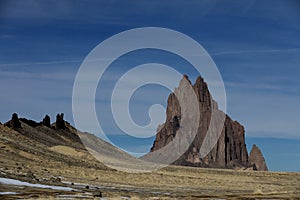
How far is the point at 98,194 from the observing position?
3838 centimetres

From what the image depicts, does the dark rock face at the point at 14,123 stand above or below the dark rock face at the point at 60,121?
below

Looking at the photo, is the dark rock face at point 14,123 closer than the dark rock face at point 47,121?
Yes

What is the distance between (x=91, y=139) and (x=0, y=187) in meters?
139

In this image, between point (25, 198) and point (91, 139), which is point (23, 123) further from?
point (25, 198)

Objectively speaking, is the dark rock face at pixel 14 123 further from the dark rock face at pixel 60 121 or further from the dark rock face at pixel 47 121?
the dark rock face at pixel 60 121

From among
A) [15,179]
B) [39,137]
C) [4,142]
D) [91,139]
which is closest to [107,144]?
[91,139]

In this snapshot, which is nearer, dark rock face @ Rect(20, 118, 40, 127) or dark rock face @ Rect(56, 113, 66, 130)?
dark rock face @ Rect(20, 118, 40, 127)

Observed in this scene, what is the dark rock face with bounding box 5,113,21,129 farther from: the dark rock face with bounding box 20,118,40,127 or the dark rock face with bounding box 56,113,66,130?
the dark rock face with bounding box 56,113,66,130

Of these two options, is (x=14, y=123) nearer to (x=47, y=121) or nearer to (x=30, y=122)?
(x=30, y=122)

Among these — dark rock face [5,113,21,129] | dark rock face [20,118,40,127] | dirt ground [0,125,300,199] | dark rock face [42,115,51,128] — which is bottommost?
dirt ground [0,125,300,199]

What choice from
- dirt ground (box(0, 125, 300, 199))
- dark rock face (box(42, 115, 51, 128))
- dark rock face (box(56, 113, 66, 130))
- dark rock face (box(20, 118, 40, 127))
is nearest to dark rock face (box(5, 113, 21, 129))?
dark rock face (box(20, 118, 40, 127))

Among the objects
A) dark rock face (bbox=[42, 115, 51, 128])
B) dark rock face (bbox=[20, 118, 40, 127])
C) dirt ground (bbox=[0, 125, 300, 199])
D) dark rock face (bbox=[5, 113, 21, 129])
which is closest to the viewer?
dirt ground (bbox=[0, 125, 300, 199])

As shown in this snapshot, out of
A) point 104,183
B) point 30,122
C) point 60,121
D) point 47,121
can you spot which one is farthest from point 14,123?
point 104,183

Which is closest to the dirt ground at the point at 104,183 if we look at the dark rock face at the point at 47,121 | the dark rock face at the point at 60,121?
the dark rock face at the point at 47,121
